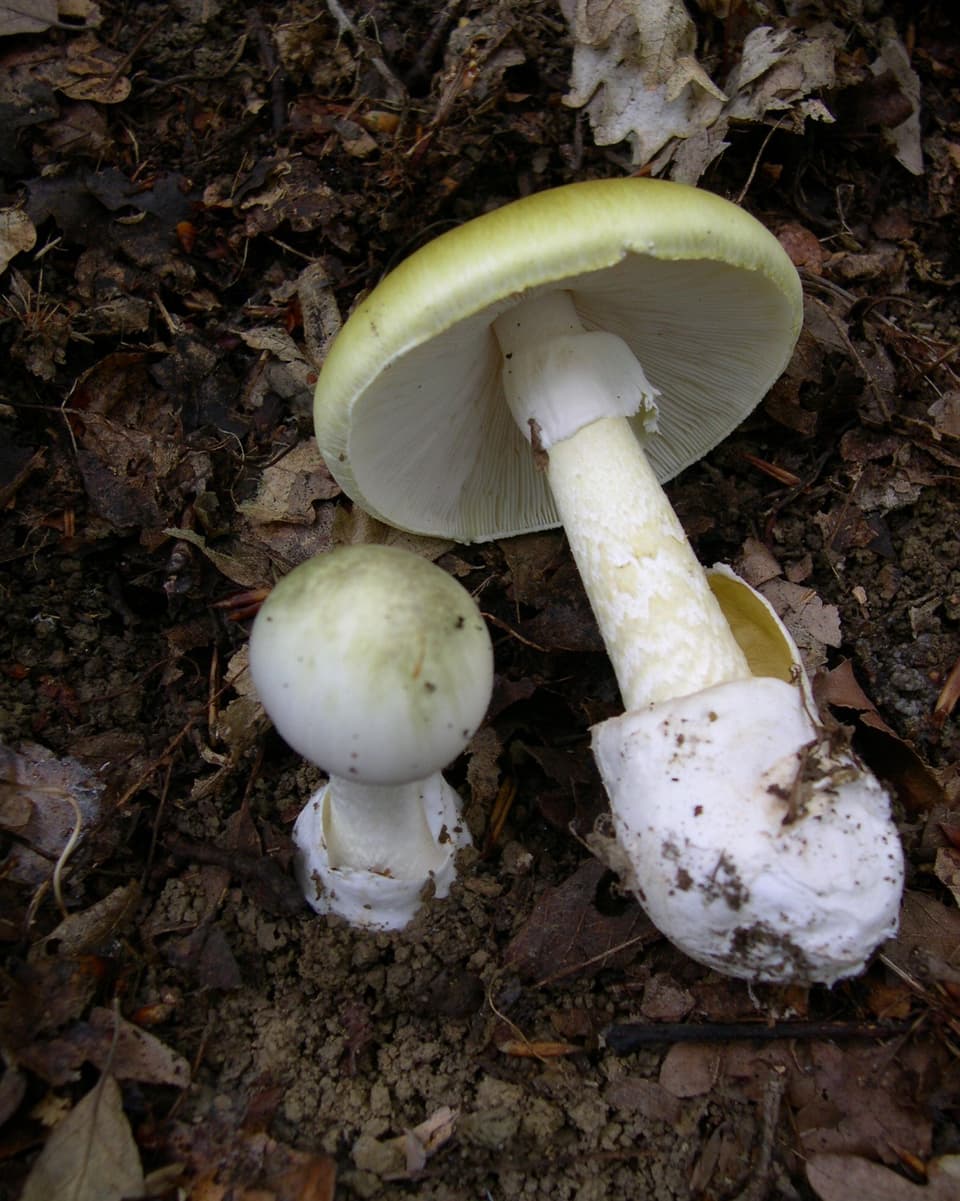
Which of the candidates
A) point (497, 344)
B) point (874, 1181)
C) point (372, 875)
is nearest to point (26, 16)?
point (497, 344)

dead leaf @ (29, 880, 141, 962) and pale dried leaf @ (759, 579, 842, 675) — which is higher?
pale dried leaf @ (759, 579, 842, 675)

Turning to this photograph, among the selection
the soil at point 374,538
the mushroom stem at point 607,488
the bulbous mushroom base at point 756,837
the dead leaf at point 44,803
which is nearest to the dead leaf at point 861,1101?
the soil at point 374,538

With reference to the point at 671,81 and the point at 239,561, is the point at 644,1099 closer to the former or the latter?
the point at 239,561

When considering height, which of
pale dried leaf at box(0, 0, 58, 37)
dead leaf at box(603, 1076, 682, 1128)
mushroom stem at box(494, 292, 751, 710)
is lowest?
dead leaf at box(603, 1076, 682, 1128)

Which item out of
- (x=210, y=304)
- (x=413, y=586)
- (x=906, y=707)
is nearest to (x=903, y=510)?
(x=906, y=707)

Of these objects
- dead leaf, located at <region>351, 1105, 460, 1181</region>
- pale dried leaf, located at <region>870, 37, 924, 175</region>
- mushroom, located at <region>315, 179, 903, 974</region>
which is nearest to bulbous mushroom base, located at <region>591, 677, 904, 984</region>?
mushroom, located at <region>315, 179, 903, 974</region>

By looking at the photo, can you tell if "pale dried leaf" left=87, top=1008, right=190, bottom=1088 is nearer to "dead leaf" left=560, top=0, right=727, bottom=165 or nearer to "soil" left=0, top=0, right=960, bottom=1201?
"soil" left=0, top=0, right=960, bottom=1201
